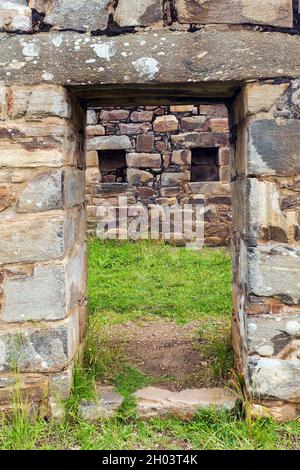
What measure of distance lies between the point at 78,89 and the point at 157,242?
16.2ft

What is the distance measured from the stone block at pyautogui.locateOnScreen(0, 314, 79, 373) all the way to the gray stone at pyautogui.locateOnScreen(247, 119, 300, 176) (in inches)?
52.4

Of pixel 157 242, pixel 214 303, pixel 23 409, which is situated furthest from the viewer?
pixel 157 242

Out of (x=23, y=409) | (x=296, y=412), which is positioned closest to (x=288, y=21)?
(x=296, y=412)

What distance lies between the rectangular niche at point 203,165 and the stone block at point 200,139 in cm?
24

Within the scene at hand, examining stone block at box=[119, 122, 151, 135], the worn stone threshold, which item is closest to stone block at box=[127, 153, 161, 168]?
stone block at box=[119, 122, 151, 135]

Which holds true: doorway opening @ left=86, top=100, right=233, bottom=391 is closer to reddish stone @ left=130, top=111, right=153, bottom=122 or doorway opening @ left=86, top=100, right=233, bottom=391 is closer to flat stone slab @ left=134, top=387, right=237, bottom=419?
reddish stone @ left=130, top=111, right=153, bottom=122

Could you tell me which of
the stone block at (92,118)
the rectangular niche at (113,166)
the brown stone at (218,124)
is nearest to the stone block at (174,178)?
the rectangular niche at (113,166)

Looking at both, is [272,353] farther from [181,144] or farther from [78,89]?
[181,144]

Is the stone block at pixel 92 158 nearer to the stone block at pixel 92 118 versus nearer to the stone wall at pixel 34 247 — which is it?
the stone block at pixel 92 118

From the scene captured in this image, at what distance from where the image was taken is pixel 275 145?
231cm

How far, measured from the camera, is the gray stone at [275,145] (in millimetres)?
2307

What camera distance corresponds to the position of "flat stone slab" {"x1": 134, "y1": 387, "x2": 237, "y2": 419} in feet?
8.12

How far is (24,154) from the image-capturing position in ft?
7.64

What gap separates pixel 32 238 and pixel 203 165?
5.57 metres
